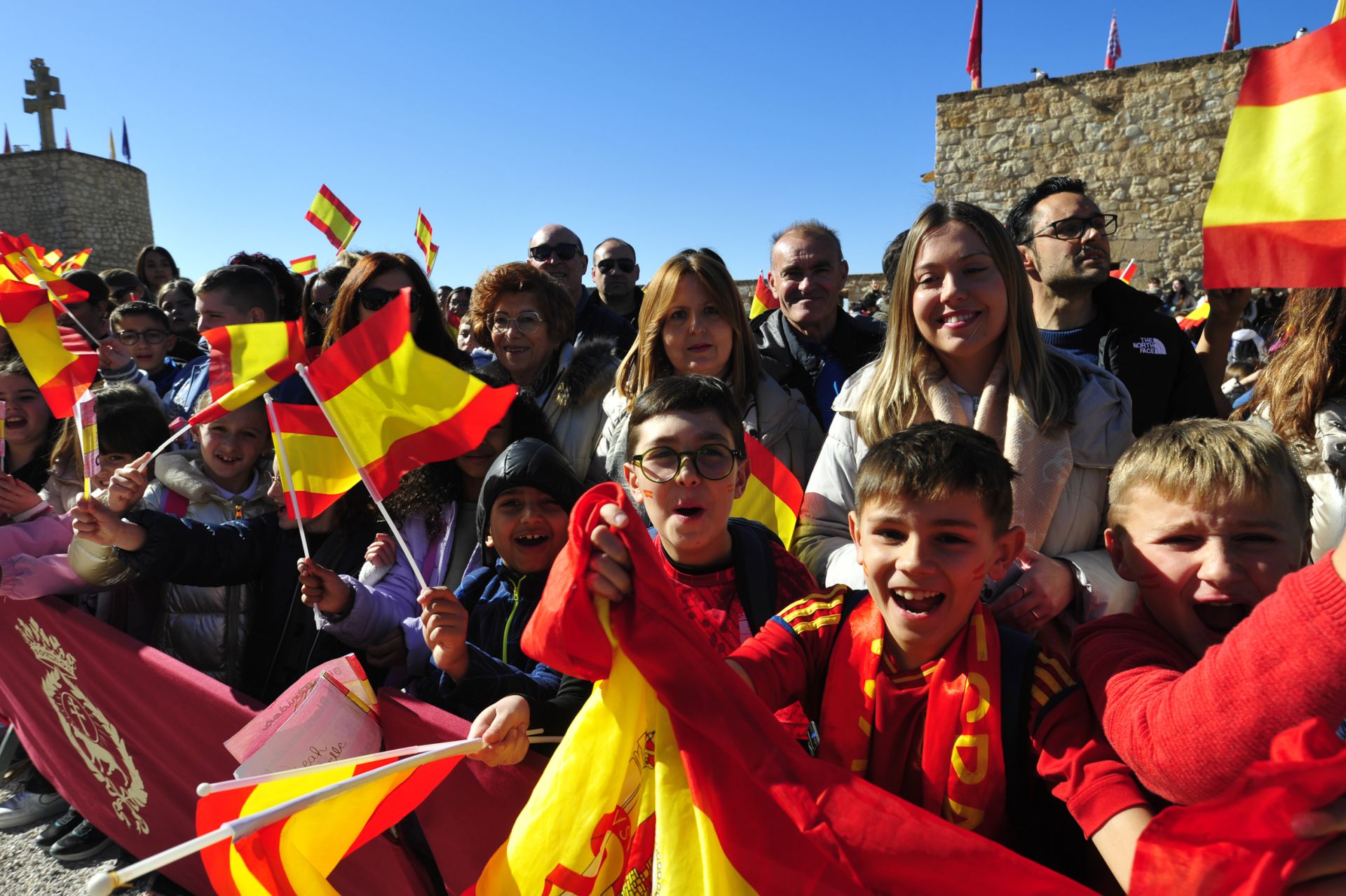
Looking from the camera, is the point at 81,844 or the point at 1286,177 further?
the point at 81,844

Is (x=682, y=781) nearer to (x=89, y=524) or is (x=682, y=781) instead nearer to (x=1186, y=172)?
(x=89, y=524)

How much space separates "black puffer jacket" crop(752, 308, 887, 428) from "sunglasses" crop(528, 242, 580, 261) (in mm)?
1802

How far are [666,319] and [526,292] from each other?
0.81m

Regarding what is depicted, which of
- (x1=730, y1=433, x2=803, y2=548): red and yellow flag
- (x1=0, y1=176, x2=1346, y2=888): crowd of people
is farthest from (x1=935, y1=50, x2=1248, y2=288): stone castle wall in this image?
(x1=730, y1=433, x2=803, y2=548): red and yellow flag

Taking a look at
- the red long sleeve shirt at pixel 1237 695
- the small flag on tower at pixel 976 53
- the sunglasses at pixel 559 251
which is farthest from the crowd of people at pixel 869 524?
the small flag on tower at pixel 976 53

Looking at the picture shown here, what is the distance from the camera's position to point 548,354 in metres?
3.72

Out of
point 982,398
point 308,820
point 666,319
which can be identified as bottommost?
point 308,820

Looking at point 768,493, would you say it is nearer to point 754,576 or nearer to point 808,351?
point 754,576

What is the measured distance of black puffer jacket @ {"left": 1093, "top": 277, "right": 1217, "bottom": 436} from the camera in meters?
3.17

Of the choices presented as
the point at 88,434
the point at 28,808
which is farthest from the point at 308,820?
the point at 28,808

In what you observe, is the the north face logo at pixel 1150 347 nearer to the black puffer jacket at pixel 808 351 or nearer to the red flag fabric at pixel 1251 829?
the black puffer jacket at pixel 808 351

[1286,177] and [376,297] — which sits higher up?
[376,297]

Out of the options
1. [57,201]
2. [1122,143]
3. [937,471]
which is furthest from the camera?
[57,201]

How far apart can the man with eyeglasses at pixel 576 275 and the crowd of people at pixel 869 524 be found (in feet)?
3.97
